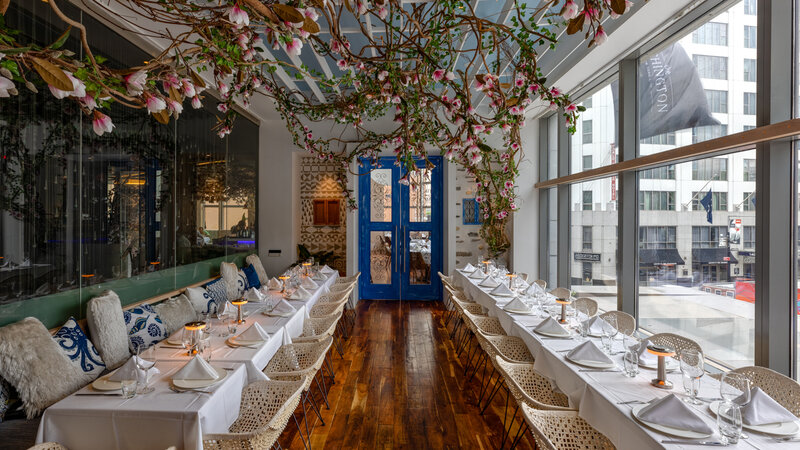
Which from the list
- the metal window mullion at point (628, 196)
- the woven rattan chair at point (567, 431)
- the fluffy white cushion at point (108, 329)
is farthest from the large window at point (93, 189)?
the metal window mullion at point (628, 196)

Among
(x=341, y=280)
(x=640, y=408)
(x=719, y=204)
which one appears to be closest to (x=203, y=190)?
(x=341, y=280)

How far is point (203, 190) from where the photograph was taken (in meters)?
5.21

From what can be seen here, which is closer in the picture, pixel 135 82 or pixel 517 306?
pixel 135 82

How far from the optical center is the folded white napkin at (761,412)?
1730mm

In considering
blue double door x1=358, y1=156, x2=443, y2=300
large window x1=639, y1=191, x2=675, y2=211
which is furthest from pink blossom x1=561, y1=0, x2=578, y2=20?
blue double door x1=358, y1=156, x2=443, y2=300

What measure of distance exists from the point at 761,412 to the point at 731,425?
27 centimetres

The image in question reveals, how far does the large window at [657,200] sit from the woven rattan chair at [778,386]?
1.83 metres

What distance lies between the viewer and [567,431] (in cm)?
202

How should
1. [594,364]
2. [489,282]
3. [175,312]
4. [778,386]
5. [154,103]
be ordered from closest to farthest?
[154,103]
[778,386]
[594,364]
[175,312]
[489,282]

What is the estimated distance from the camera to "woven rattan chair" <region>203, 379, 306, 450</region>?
1.84 m

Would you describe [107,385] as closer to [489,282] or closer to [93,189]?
[93,189]

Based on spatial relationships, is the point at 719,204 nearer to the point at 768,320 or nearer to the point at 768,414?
the point at 768,320

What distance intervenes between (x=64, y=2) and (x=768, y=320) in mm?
5736

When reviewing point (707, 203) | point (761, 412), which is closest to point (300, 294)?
point (761, 412)
